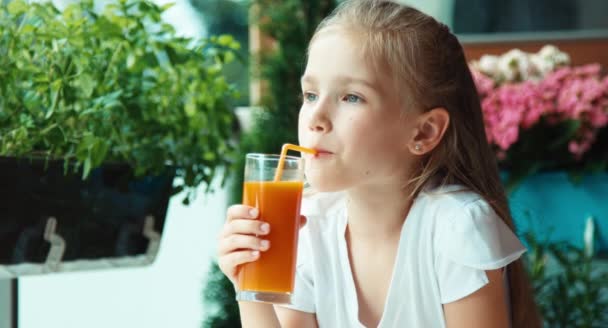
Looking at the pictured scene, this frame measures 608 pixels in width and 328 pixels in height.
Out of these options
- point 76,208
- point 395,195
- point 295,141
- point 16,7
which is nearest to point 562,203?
point 295,141

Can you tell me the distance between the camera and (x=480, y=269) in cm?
132

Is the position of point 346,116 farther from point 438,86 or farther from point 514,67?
Answer: point 514,67

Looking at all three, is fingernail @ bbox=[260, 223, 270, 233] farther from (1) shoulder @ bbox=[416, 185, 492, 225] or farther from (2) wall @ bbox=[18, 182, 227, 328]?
(2) wall @ bbox=[18, 182, 227, 328]

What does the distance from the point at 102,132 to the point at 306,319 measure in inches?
21.8

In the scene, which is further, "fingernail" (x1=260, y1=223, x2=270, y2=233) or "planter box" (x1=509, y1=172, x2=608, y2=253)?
"planter box" (x1=509, y1=172, x2=608, y2=253)

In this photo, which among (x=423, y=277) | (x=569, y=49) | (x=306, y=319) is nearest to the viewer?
(x=423, y=277)

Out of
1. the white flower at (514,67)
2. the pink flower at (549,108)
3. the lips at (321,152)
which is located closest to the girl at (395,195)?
the lips at (321,152)

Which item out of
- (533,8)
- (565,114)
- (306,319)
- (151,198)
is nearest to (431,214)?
(306,319)

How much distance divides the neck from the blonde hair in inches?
1.5

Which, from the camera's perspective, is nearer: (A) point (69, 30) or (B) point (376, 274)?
(A) point (69, 30)

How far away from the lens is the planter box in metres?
2.67

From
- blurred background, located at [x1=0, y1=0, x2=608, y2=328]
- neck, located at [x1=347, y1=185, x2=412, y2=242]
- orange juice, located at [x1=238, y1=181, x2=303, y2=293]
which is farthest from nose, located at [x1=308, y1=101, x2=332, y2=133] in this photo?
blurred background, located at [x1=0, y1=0, x2=608, y2=328]

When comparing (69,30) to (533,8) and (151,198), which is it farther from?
(533,8)

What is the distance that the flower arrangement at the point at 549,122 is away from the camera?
2.60 metres
